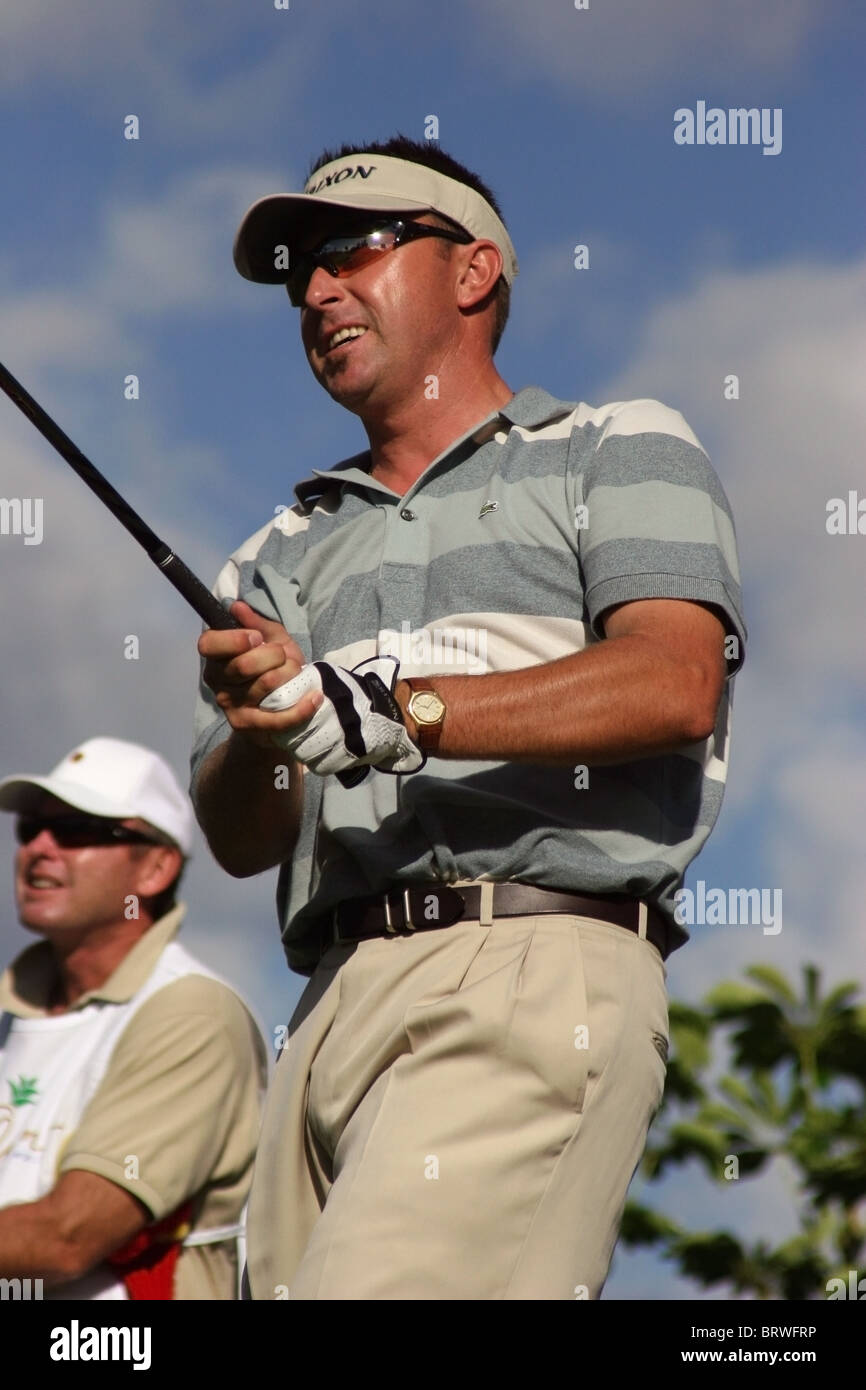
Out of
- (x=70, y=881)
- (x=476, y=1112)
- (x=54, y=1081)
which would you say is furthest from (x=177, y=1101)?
(x=476, y=1112)

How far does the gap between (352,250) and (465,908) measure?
64.2 inches

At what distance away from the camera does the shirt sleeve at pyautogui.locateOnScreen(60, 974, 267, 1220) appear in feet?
17.8

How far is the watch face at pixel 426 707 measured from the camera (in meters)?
3.23

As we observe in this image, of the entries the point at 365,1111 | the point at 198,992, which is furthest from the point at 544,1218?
the point at 198,992

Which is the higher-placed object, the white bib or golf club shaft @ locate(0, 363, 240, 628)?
golf club shaft @ locate(0, 363, 240, 628)

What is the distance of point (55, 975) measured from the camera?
6.41 meters

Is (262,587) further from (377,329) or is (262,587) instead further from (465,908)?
(465,908)

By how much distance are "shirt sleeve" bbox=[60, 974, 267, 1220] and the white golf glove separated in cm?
261

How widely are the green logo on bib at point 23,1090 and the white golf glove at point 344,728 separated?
9.94ft

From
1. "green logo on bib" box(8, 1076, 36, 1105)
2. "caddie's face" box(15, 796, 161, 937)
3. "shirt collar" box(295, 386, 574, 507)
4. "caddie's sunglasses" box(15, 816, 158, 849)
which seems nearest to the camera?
"shirt collar" box(295, 386, 574, 507)

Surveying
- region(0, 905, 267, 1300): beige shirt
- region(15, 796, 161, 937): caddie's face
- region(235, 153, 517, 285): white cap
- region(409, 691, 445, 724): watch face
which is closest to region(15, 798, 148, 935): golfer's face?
region(15, 796, 161, 937): caddie's face

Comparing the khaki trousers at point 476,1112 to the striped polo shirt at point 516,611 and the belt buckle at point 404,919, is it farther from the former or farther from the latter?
the striped polo shirt at point 516,611

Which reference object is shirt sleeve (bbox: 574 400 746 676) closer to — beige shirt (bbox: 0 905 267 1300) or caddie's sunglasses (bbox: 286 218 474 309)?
caddie's sunglasses (bbox: 286 218 474 309)
